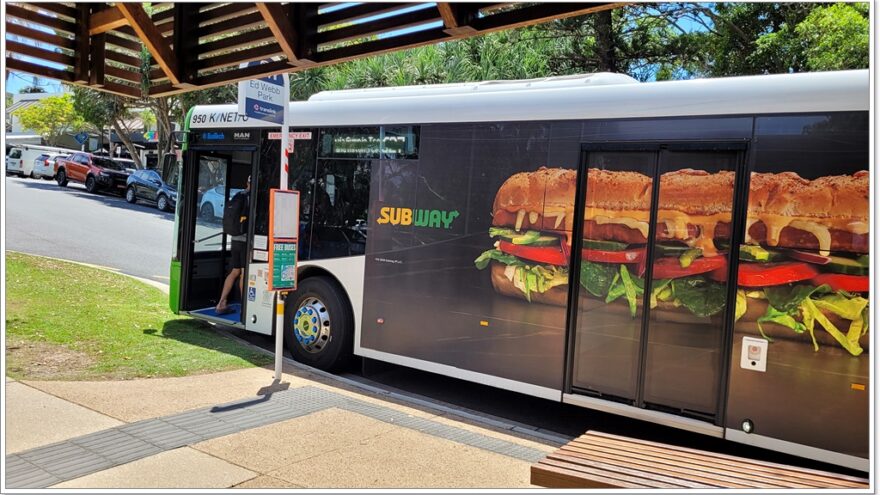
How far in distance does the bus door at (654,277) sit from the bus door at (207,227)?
4.97 m

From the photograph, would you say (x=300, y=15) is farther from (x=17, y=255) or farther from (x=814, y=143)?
(x=17, y=255)

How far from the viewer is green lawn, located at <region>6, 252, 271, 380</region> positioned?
7.15 meters

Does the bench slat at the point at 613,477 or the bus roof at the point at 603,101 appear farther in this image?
the bus roof at the point at 603,101

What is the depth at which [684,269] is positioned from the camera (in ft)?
17.9

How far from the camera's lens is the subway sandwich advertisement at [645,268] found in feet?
15.9

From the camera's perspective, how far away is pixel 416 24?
5.07 metres

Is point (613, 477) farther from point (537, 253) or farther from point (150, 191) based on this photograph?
point (150, 191)

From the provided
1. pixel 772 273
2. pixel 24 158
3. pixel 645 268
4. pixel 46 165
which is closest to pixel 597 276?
pixel 645 268

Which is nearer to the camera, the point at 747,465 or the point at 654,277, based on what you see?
the point at 747,465

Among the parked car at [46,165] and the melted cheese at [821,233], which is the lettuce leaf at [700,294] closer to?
the melted cheese at [821,233]

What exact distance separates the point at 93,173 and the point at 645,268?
3158 cm

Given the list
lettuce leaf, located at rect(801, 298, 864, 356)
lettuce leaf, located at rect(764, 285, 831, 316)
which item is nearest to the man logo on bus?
lettuce leaf, located at rect(764, 285, 831, 316)

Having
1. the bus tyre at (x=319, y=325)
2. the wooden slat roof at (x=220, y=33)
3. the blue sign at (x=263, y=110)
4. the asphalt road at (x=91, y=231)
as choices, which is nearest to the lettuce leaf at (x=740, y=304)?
the wooden slat roof at (x=220, y=33)

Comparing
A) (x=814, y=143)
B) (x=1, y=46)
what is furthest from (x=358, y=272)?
(x=814, y=143)
